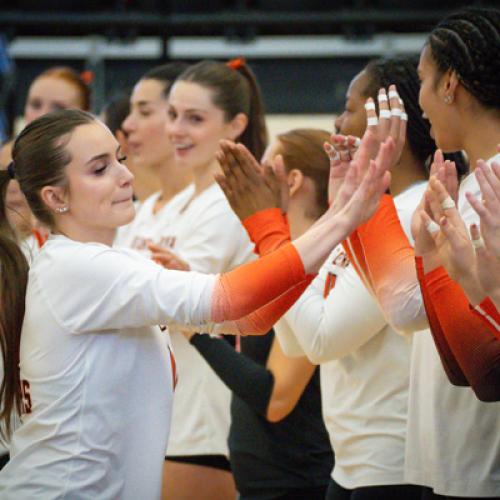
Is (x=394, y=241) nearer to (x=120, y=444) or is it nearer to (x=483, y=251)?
(x=483, y=251)

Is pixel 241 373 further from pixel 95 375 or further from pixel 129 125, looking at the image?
pixel 129 125

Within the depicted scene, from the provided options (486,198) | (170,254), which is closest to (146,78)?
(170,254)

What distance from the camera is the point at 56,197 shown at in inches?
80.8

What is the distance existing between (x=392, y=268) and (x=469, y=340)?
26 centimetres

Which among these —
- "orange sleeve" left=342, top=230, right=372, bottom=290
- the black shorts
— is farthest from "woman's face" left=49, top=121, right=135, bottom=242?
the black shorts

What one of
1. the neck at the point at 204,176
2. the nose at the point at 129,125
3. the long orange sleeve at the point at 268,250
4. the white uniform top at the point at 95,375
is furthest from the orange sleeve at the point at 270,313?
the nose at the point at 129,125

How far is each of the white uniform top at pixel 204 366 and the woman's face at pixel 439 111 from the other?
1.02 m

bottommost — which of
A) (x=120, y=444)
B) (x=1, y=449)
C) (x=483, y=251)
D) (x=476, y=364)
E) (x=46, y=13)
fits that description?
(x=1, y=449)

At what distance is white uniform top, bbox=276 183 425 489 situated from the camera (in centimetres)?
219

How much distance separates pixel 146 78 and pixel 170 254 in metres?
1.25

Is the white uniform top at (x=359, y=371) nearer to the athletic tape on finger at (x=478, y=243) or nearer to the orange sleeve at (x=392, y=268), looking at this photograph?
the orange sleeve at (x=392, y=268)

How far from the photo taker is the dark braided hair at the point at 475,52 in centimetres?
201

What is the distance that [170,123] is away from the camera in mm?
3371

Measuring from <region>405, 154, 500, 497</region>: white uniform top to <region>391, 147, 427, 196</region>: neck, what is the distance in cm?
36
